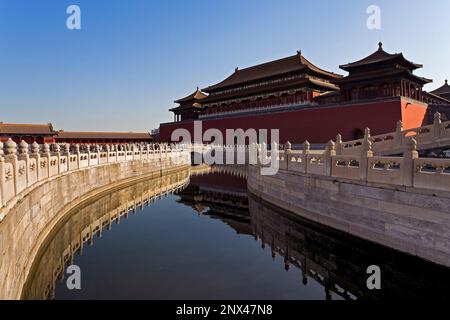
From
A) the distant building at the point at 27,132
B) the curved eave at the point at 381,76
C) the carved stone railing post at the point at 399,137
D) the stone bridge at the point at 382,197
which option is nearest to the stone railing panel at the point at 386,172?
the stone bridge at the point at 382,197

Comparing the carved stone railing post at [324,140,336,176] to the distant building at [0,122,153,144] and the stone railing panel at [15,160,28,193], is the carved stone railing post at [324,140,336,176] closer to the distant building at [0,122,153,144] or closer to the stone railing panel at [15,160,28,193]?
the stone railing panel at [15,160,28,193]

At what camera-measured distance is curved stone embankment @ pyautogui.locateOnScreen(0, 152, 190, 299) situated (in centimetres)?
510

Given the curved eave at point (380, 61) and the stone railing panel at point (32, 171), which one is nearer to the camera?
the stone railing panel at point (32, 171)

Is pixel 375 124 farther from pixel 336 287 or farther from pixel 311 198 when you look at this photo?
pixel 336 287

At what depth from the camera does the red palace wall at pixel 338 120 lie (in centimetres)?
2193

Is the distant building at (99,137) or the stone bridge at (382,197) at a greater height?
the distant building at (99,137)

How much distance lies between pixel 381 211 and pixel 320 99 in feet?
74.5

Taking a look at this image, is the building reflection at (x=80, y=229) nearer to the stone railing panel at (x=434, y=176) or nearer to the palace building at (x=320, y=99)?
the stone railing panel at (x=434, y=176)

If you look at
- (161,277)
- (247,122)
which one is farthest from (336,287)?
(247,122)

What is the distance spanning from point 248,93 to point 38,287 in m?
30.3

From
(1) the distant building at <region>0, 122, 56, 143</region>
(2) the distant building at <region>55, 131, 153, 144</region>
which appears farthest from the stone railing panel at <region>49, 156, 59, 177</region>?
(2) the distant building at <region>55, 131, 153, 144</region>

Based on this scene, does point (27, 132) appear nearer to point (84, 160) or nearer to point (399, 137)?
point (84, 160)

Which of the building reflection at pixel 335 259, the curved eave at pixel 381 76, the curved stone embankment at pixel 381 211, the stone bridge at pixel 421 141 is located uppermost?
the curved eave at pixel 381 76
